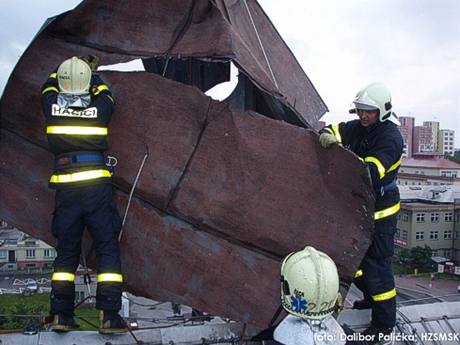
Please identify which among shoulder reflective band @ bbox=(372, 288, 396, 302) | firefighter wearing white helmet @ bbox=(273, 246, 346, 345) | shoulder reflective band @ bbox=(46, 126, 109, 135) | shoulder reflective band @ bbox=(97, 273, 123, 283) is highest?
shoulder reflective band @ bbox=(46, 126, 109, 135)

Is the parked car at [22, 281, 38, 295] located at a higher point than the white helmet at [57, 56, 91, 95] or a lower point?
lower

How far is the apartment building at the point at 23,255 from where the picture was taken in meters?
26.0

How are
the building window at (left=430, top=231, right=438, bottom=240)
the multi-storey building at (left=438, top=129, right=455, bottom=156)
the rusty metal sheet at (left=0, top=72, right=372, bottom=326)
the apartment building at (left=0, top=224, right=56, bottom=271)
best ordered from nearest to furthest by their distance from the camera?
1. the rusty metal sheet at (left=0, top=72, right=372, bottom=326)
2. the apartment building at (left=0, top=224, right=56, bottom=271)
3. the building window at (left=430, top=231, right=438, bottom=240)
4. the multi-storey building at (left=438, top=129, right=455, bottom=156)

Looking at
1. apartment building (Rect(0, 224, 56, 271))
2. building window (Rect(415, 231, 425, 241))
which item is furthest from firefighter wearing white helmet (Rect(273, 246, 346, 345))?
building window (Rect(415, 231, 425, 241))

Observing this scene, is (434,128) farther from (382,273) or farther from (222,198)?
(222,198)

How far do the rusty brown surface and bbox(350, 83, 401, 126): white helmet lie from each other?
56cm

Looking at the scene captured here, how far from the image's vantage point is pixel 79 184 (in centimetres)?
293

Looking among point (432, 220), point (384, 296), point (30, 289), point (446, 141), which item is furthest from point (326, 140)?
point (446, 141)

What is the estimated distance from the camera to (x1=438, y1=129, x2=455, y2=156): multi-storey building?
56081 mm

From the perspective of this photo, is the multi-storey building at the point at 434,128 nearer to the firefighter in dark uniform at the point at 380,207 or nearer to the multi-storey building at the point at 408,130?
the multi-storey building at the point at 408,130

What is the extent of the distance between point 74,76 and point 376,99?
1.91m

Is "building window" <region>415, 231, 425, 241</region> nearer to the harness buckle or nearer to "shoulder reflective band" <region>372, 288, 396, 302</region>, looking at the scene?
"shoulder reflective band" <region>372, 288, 396, 302</region>

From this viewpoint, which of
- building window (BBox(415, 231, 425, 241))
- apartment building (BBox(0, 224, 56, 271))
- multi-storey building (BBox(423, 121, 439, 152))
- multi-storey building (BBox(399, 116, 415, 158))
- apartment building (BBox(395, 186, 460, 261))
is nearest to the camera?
apartment building (BBox(0, 224, 56, 271))

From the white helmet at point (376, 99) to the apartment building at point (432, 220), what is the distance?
2513cm
